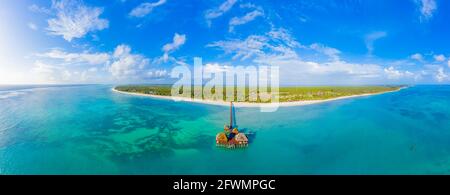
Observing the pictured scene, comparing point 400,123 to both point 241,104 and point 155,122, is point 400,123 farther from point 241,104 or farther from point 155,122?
point 155,122

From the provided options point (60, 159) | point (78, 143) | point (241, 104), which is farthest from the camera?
point (241, 104)

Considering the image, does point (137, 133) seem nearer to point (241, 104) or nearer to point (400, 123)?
point (241, 104)

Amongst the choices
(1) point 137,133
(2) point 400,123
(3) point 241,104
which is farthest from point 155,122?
(2) point 400,123

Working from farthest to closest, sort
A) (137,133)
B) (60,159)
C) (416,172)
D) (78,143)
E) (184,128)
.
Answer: (184,128) → (137,133) → (78,143) → (60,159) → (416,172)

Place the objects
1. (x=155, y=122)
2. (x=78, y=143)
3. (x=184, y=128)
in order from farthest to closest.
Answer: (x=155, y=122)
(x=184, y=128)
(x=78, y=143)

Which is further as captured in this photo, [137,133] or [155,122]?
[155,122]
